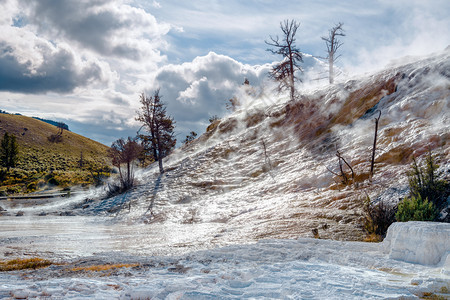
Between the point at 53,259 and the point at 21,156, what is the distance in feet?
265

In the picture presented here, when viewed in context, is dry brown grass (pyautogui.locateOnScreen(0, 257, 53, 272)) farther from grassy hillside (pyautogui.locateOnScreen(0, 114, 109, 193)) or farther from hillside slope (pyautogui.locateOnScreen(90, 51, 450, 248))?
grassy hillside (pyautogui.locateOnScreen(0, 114, 109, 193))

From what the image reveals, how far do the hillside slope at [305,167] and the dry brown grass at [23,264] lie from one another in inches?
134

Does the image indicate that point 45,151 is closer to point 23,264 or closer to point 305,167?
point 305,167

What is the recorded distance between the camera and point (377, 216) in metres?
8.34

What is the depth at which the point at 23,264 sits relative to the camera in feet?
21.0

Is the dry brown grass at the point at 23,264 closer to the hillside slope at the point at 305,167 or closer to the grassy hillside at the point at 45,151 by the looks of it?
the hillside slope at the point at 305,167

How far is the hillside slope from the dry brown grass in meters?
3.40

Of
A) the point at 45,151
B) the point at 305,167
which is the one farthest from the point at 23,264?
the point at 45,151

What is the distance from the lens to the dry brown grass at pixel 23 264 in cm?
614

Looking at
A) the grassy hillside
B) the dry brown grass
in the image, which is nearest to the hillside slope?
the dry brown grass

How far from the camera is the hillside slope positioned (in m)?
10.6

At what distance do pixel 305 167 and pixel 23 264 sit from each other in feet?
44.7

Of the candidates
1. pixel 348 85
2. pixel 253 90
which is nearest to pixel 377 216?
pixel 348 85

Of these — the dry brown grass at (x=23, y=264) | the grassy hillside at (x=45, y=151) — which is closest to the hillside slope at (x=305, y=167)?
the dry brown grass at (x=23, y=264)
